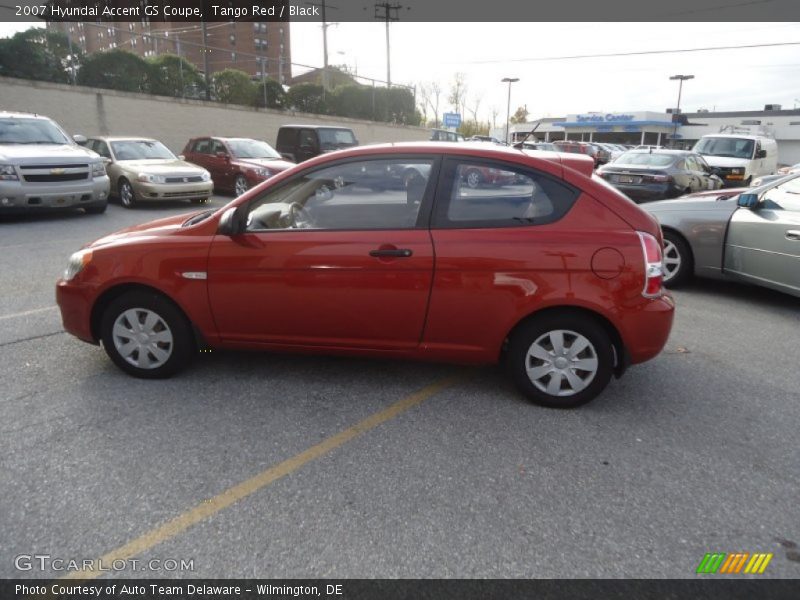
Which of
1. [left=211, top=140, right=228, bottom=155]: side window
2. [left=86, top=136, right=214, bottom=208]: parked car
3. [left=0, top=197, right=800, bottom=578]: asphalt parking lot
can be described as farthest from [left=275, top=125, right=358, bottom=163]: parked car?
[left=0, top=197, right=800, bottom=578]: asphalt parking lot

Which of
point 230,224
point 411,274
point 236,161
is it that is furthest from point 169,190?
point 411,274

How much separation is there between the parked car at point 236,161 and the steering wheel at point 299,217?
34.3 ft

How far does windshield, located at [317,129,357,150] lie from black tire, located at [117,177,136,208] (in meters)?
6.58

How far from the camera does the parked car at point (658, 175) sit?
1270cm

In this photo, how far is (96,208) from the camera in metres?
11.0

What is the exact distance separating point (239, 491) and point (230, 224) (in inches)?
67.6

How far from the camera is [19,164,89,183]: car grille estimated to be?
9.48 meters

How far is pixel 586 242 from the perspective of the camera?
11.3 ft

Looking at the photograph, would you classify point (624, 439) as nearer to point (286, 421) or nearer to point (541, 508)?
point (541, 508)

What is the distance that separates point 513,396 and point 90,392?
284 cm

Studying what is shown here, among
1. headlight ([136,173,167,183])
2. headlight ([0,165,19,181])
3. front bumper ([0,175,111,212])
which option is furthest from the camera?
headlight ([136,173,167,183])

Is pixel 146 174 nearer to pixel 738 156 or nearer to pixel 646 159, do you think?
pixel 646 159

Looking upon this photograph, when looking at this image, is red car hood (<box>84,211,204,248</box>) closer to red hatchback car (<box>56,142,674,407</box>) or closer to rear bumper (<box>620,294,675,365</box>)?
red hatchback car (<box>56,142,674,407</box>)
